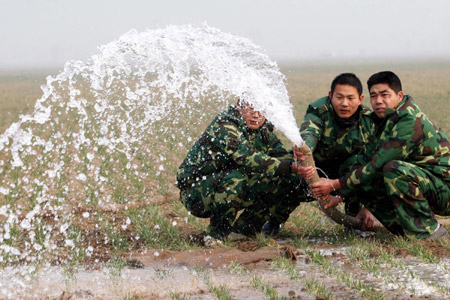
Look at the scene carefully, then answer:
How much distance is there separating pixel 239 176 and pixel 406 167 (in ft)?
5.31

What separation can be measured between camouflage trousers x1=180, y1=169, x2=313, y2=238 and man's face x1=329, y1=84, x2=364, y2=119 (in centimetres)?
83

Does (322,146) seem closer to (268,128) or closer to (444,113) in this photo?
(268,128)

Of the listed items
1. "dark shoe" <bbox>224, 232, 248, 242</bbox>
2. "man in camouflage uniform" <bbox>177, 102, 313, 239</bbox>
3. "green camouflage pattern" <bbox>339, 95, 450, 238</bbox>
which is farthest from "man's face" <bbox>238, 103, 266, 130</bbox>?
"dark shoe" <bbox>224, 232, 248, 242</bbox>

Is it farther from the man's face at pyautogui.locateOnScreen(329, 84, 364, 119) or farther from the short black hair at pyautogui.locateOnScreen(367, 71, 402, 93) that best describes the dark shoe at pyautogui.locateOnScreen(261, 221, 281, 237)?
the short black hair at pyautogui.locateOnScreen(367, 71, 402, 93)

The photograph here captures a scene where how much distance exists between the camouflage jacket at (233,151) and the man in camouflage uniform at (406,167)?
1.85 feet

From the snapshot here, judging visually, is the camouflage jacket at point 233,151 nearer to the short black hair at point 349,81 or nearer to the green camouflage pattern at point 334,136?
the green camouflage pattern at point 334,136

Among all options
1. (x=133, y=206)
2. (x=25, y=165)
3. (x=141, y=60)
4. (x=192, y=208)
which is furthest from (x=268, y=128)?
(x=25, y=165)

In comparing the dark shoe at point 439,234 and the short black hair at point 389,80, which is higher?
the short black hair at point 389,80

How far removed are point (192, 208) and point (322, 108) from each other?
1.74 m

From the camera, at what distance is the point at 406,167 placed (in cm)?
513

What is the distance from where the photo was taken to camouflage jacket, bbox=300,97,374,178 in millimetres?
5703

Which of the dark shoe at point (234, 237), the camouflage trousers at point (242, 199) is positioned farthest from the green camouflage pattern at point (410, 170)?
the dark shoe at point (234, 237)

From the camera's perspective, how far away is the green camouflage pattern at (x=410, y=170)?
5.17m

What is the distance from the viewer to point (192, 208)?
229 inches
